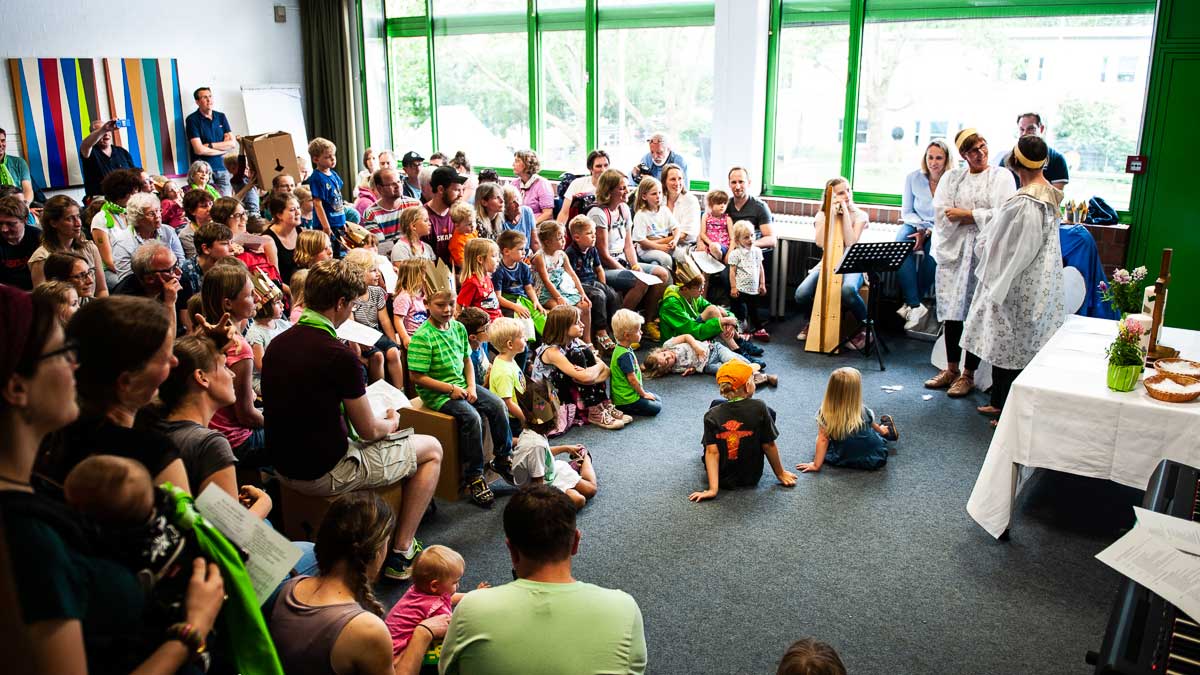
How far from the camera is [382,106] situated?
11.5m

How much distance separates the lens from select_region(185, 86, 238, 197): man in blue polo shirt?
31.8 feet

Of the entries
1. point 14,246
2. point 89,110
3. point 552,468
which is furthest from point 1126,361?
point 89,110

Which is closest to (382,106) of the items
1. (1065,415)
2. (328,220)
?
(328,220)

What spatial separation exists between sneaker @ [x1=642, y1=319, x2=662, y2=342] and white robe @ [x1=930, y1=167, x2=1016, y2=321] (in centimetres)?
207

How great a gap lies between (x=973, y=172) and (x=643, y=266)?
97.9 inches

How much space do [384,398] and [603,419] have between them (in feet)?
5.22

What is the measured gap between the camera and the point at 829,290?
22.0 ft

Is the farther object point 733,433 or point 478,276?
point 478,276

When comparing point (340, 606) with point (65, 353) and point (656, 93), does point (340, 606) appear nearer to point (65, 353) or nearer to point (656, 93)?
point (65, 353)

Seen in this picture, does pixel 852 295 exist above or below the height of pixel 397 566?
above

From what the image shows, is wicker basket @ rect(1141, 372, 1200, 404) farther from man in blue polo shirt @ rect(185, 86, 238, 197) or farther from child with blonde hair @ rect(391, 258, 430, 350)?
man in blue polo shirt @ rect(185, 86, 238, 197)

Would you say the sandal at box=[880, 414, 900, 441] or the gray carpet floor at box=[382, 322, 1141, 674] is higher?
the sandal at box=[880, 414, 900, 441]

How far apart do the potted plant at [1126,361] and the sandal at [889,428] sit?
1509 mm

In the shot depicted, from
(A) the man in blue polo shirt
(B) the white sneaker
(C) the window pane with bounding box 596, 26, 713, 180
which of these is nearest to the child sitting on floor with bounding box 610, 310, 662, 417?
(B) the white sneaker
